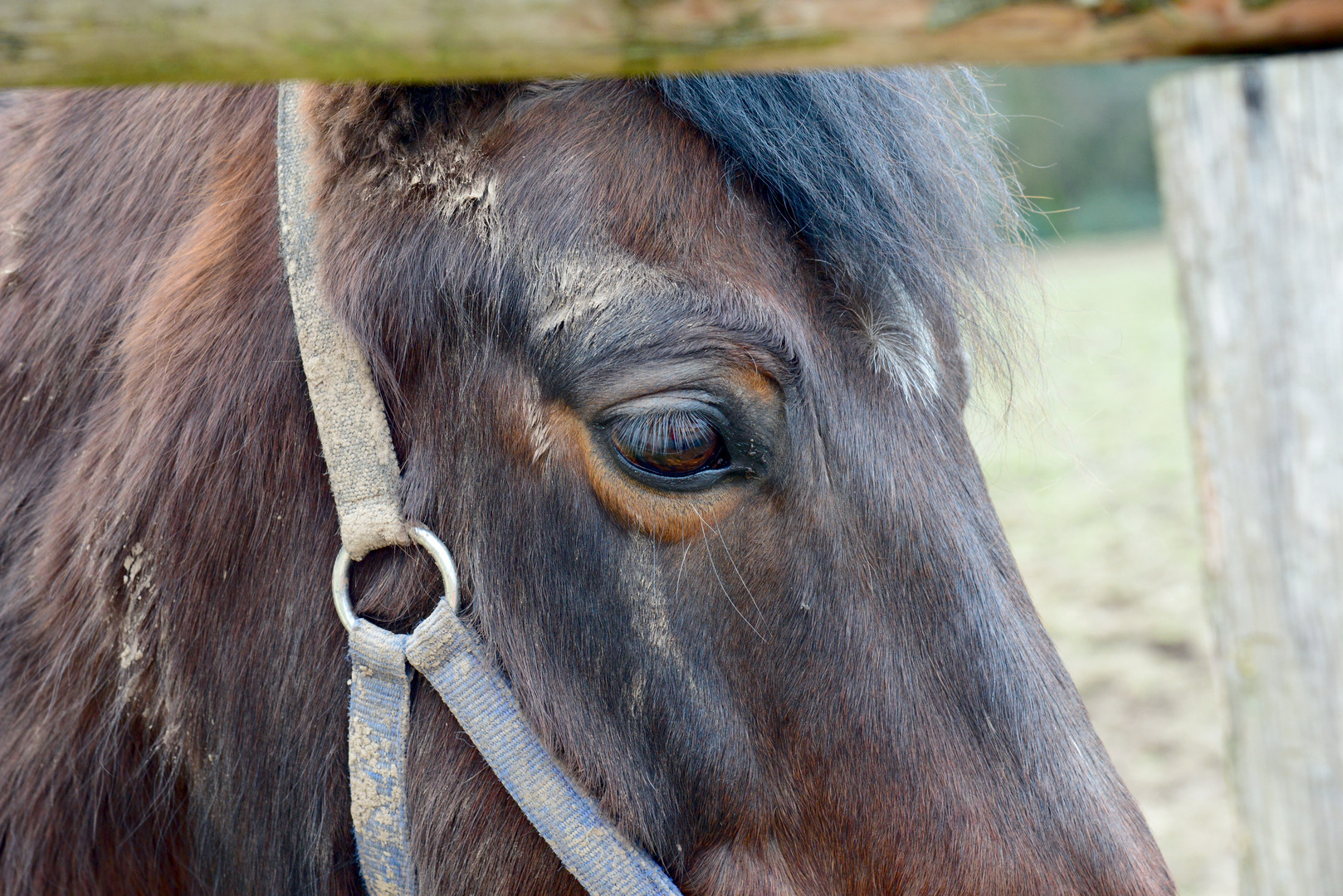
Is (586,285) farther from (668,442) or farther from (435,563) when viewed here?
(435,563)

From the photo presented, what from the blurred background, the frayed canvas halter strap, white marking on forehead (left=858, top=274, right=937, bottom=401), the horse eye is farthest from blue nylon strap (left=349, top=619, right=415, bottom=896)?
the blurred background

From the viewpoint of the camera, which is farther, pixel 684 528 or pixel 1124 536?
pixel 1124 536

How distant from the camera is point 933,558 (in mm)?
Result: 1320

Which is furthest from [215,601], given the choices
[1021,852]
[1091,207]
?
[1091,207]

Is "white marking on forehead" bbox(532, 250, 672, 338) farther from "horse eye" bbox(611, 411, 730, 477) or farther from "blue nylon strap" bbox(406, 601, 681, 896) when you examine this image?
"blue nylon strap" bbox(406, 601, 681, 896)

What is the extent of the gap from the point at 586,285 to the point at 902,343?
422 millimetres

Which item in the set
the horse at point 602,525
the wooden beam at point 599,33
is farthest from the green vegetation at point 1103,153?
the wooden beam at point 599,33

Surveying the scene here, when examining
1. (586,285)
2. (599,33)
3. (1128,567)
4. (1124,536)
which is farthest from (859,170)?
(1124,536)

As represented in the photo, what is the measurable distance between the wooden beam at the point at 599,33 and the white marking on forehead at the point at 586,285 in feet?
1.40

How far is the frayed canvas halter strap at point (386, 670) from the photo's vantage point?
133cm

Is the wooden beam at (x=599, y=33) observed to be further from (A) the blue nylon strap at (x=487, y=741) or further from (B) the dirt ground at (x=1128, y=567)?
(B) the dirt ground at (x=1128, y=567)

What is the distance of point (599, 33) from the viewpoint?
835mm

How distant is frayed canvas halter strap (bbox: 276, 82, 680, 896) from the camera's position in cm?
133

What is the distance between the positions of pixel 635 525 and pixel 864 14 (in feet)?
2.28
